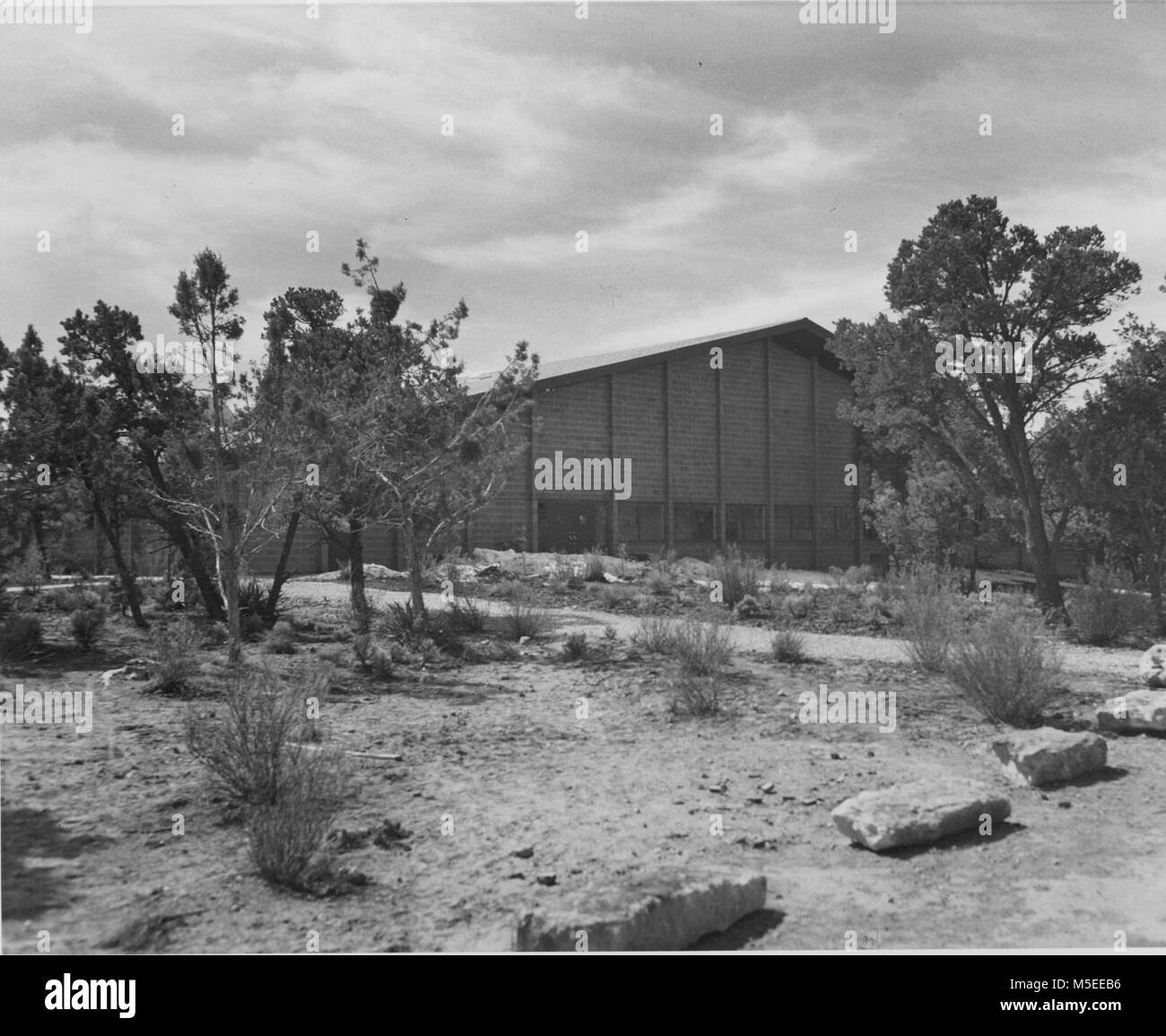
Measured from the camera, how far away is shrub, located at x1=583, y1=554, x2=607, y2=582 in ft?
78.4

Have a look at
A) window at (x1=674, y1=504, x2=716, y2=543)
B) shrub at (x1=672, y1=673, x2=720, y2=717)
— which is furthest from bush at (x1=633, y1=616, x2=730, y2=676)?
window at (x1=674, y1=504, x2=716, y2=543)

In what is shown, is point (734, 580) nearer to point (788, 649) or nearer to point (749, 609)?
point (749, 609)

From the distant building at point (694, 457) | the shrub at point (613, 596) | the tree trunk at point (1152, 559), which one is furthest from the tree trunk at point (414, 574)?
the distant building at point (694, 457)

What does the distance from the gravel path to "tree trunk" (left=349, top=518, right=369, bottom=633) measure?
2.60 m

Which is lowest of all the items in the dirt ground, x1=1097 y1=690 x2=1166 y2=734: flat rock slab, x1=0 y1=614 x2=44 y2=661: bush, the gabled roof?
the dirt ground

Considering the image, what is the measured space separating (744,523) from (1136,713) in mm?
30321

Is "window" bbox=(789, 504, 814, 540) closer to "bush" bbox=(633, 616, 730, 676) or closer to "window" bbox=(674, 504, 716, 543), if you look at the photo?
"window" bbox=(674, 504, 716, 543)

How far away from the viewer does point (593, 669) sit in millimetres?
11539

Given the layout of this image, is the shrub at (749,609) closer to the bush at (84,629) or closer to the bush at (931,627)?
the bush at (931,627)

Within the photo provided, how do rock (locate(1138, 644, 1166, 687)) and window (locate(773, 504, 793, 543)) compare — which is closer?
rock (locate(1138, 644, 1166, 687))

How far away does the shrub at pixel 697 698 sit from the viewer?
29.7ft

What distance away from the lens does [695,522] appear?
36.9 meters

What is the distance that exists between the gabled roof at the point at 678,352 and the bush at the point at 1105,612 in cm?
1652

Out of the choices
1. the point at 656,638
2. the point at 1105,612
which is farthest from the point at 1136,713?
the point at 1105,612
